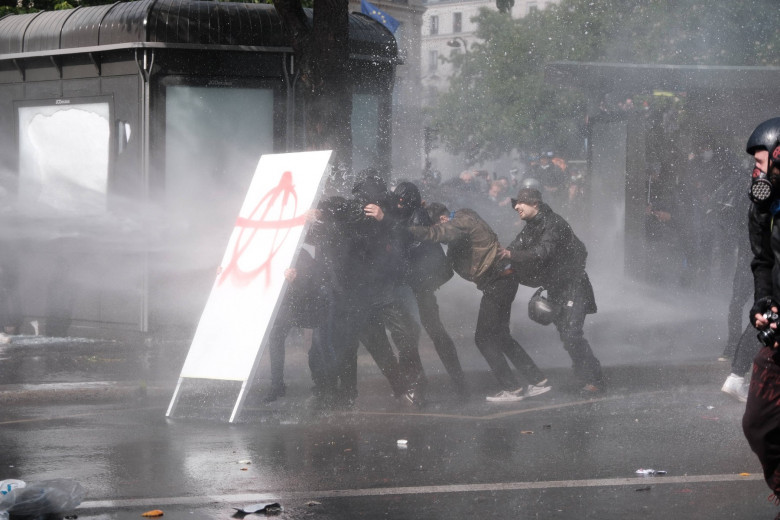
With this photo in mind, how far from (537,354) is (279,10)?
12.9ft

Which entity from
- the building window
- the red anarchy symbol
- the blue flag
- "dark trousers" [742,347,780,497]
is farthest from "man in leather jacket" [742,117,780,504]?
the building window

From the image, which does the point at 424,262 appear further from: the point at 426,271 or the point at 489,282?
the point at 489,282

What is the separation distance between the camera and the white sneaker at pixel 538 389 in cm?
760

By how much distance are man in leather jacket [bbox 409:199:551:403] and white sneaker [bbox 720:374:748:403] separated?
4.28 feet

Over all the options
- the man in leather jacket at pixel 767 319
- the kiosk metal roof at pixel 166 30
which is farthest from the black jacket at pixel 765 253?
the kiosk metal roof at pixel 166 30

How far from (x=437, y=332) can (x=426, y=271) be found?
494mm

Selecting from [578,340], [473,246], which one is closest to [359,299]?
[473,246]

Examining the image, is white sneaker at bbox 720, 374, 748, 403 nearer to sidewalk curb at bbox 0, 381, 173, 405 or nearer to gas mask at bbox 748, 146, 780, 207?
gas mask at bbox 748, 146, 780, 207

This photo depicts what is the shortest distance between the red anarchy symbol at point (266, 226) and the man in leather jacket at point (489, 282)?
1.10 meters

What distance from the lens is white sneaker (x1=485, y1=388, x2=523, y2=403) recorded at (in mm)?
7496

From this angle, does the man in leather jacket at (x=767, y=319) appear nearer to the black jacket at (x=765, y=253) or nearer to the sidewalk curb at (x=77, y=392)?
the black jacket at (x=765, y=253)

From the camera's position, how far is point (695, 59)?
1941cm

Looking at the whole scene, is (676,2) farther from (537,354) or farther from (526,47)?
(526,47)

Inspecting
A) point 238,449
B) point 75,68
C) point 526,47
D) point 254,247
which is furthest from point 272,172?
point 526,47
